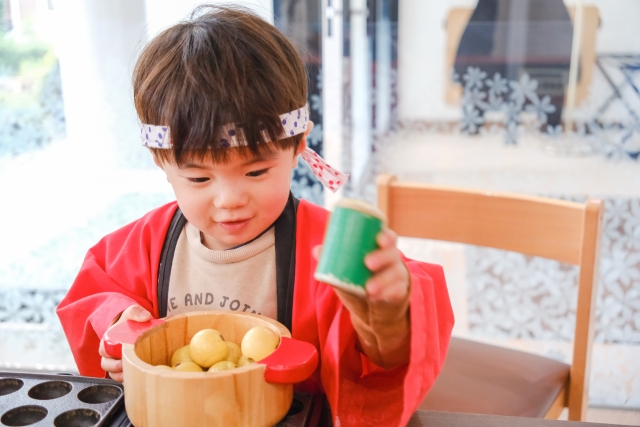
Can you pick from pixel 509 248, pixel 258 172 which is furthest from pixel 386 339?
pixel 509 248

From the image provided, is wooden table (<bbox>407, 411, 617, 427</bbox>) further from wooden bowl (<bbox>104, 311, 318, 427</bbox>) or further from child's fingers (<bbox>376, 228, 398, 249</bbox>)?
child's fingers (<bbox>376, 228, 398, 249</bbox>)

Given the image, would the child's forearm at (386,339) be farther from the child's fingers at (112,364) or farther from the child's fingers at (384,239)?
the child's fingers at (112,364)

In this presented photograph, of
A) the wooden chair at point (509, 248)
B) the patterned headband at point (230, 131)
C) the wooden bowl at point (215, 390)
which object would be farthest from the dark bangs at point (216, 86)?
the wooden chair at point (509, 248)

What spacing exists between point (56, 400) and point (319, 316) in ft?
1.09

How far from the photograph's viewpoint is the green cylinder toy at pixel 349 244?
528 millimetres

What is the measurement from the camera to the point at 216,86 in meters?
0.77

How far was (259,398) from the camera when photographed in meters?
0.62

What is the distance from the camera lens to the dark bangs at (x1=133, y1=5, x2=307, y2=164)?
76 cm

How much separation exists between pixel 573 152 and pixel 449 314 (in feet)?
4.62

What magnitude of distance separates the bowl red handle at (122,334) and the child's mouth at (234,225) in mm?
164

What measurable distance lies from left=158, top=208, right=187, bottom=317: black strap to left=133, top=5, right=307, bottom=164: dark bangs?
6.9 inches

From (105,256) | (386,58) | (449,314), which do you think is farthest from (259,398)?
(386,58)

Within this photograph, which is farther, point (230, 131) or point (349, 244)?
point (230, 131)

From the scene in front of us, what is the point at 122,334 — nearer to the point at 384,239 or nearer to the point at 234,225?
the point at 234,225
